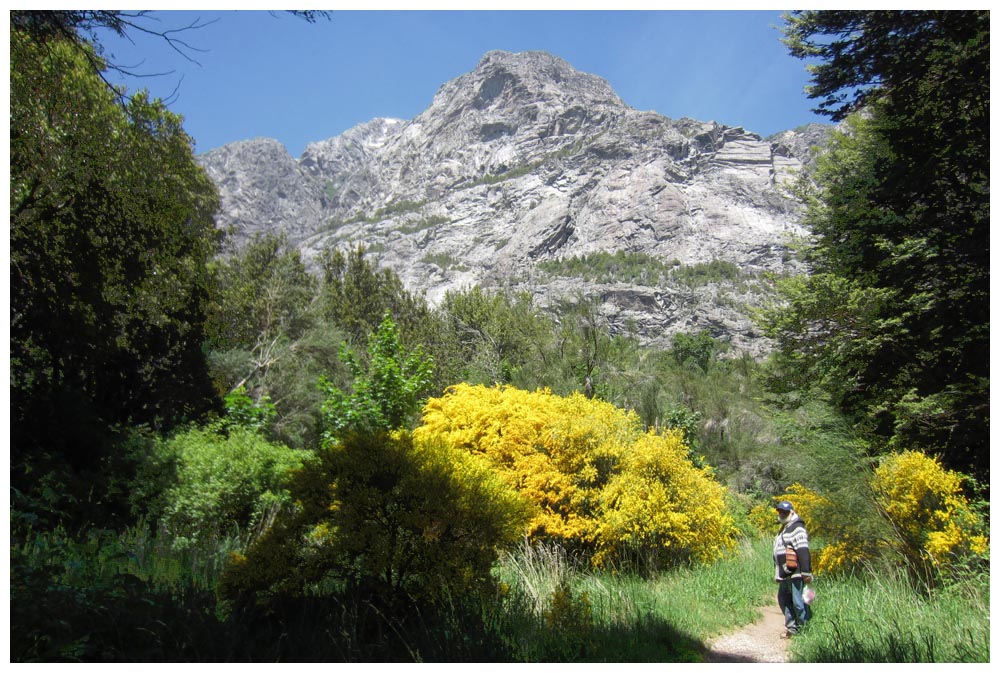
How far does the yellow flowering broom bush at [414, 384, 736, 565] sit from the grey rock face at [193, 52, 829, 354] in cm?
7683

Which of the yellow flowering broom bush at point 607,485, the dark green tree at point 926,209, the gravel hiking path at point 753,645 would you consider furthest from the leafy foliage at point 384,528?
the dark green tree at point 926,209

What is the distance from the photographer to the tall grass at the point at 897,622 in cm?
383

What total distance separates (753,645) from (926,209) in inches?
209

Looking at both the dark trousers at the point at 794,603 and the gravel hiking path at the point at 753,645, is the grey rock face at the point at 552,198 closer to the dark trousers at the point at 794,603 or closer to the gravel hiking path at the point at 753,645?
the gravel hiking path at the point at 753,645

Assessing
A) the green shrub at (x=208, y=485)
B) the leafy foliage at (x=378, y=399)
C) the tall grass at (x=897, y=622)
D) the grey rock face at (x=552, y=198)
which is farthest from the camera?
the grey rock face at (x=552, y=198)

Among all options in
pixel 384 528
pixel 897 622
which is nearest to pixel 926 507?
pixel 897 622

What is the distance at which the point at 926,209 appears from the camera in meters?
Result: 6.71

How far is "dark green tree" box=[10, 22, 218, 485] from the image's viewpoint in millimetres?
5555

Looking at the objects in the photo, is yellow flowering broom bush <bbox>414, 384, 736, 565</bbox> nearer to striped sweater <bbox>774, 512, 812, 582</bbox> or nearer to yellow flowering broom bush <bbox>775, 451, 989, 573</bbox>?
yellow flowering broom bush <bbox>775, 451, 989, 573</bbox>

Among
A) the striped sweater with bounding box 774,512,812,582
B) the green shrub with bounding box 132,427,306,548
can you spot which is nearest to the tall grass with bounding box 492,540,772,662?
the striped sweater with bounding box 774,512,812,582

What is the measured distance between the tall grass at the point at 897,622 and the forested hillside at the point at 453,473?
0.12ft

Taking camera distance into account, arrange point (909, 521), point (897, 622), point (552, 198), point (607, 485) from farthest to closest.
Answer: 1. point (552, 198)
2. point (607, 485)
3. point (909, 521)
4. point (897, 622)

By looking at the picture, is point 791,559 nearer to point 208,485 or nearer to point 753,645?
point 753,645

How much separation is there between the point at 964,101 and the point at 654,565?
6.36 meters
